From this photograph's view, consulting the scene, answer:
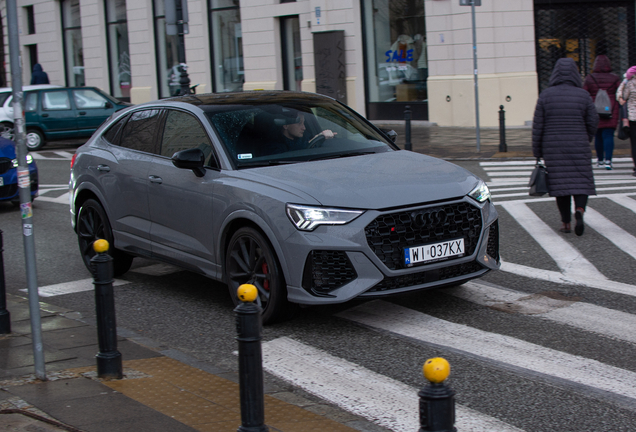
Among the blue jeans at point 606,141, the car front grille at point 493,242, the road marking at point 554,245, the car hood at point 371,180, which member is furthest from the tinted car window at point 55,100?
the car front grille at point 493,242

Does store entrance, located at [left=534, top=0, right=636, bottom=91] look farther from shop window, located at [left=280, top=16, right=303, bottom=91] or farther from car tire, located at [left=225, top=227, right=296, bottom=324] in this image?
car tire, located at [left=225, top=227, right=296, bottom=324]

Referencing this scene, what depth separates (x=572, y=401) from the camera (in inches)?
175

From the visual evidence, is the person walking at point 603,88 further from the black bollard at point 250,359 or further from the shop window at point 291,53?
the shop window at point 291,53

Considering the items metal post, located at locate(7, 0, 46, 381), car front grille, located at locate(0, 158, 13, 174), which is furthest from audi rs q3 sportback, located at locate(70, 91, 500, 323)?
car front grille, located at locate(0, 158, 13, 174)

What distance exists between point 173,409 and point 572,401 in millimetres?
2113

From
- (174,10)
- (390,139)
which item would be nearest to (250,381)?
(390,139)

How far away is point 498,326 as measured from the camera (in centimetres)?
585

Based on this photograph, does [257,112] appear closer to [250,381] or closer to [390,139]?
[390,139]

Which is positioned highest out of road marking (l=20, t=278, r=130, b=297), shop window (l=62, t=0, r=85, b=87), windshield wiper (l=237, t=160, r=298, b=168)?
shop window (l=62, t=0, r=85, b=87)

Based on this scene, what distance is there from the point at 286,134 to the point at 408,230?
156cm

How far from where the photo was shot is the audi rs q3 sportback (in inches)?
219

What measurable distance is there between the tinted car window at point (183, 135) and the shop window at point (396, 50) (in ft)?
53.9

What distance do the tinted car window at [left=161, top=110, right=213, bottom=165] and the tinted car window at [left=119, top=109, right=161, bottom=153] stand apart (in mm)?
172

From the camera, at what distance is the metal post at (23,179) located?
15.2ft
